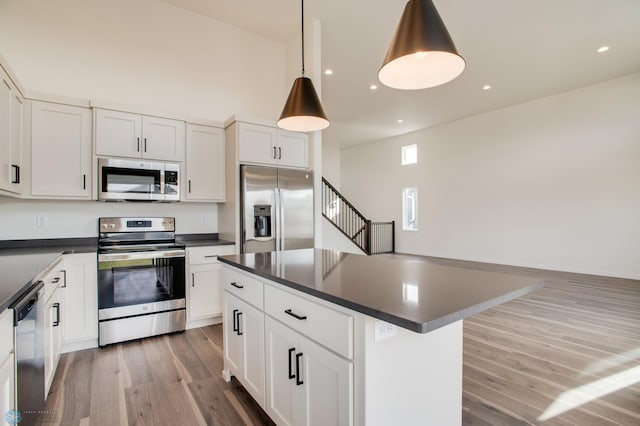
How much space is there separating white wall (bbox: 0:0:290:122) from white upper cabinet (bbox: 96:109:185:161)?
0.86 ft

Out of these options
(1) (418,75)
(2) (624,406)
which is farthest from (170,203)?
(2) (624,406)

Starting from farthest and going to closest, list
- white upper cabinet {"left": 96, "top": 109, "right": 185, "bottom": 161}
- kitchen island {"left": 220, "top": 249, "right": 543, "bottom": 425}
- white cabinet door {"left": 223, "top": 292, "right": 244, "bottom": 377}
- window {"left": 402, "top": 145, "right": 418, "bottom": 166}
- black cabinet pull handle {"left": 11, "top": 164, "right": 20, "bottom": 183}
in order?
1. window {"left": 402, "top": 145, "right": 418, "bottom": 166}
2. white upper cabinet {"left": 96, "top": 109, "right": 185, "bottom": 161}
3. black cabinet pull handle {"left": 11, "top": 164, "right": 20, "bottom": 183}
4. white cabinet door {"left": 223, "top": 292, "right": 244, "bottom": 377}
5. kitchen island {"left": 220, "top": 249, "right": 543, "bottom": 425}

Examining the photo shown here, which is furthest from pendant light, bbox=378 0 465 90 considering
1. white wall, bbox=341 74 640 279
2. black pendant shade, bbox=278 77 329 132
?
white wall, bbox=341 74 640 279

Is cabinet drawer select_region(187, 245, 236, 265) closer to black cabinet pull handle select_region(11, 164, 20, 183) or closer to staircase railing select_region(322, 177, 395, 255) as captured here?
black cabinet pull handle select_region(11, 164, 20, 183)

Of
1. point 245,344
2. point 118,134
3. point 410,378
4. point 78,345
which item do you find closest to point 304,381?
point 410,378

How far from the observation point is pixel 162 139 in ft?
11.0

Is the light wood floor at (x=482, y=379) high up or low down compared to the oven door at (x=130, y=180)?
down

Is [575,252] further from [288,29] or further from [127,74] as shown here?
[127,74]

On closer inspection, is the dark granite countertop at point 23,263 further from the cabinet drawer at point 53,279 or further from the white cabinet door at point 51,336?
the white cabinet door at point 51,336

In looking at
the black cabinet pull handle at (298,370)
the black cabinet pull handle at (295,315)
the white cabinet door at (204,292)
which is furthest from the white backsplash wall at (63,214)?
the black cabinet pull handle at (298,370)

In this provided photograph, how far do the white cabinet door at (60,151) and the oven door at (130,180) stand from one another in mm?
143

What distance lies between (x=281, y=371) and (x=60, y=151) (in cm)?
297

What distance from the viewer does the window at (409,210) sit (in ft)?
28.3

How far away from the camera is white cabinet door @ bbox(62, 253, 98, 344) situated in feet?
8.81
